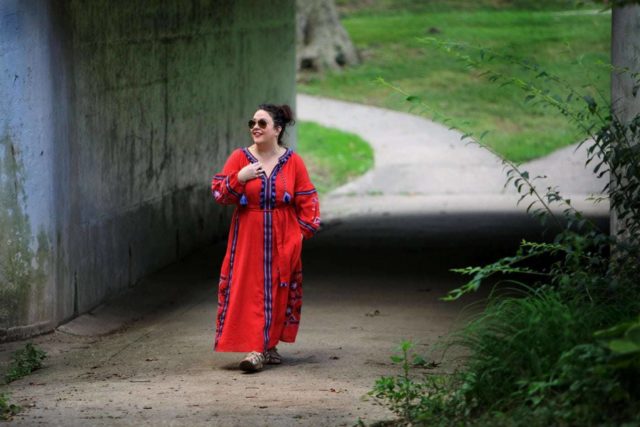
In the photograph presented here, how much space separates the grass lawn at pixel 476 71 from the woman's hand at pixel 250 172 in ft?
45.0

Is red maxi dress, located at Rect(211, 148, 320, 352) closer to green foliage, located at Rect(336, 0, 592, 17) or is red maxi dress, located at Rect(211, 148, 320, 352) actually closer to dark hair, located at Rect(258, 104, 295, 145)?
dark hair, located at Rect(258, 104, 295, 145)

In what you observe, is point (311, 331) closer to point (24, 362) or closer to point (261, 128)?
point (261, 128)

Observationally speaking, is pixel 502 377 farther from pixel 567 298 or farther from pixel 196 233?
pixel 196 233

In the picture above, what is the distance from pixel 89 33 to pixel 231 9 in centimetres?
434

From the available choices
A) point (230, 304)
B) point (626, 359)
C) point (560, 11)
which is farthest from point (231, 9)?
point (560, 11)

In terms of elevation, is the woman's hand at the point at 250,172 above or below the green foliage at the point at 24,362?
above

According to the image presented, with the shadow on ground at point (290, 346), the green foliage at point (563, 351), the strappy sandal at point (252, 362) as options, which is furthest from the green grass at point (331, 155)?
the green foliage at point (563, 351)

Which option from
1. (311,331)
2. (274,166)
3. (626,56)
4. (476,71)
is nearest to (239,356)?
(311,331)

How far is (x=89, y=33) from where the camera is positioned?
10523mm

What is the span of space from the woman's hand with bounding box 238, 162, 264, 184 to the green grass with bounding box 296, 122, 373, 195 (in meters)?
11.4

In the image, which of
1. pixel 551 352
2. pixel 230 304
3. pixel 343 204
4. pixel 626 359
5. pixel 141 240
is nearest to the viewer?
pixel 626 359

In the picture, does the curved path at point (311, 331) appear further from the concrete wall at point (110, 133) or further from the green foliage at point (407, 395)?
the concrete wall at point (110, 133)

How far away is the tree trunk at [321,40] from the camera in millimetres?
30141

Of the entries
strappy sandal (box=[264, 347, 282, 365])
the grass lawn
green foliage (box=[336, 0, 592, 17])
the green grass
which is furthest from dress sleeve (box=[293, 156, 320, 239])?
green foliage (box=[336, 0, 592, 17])
